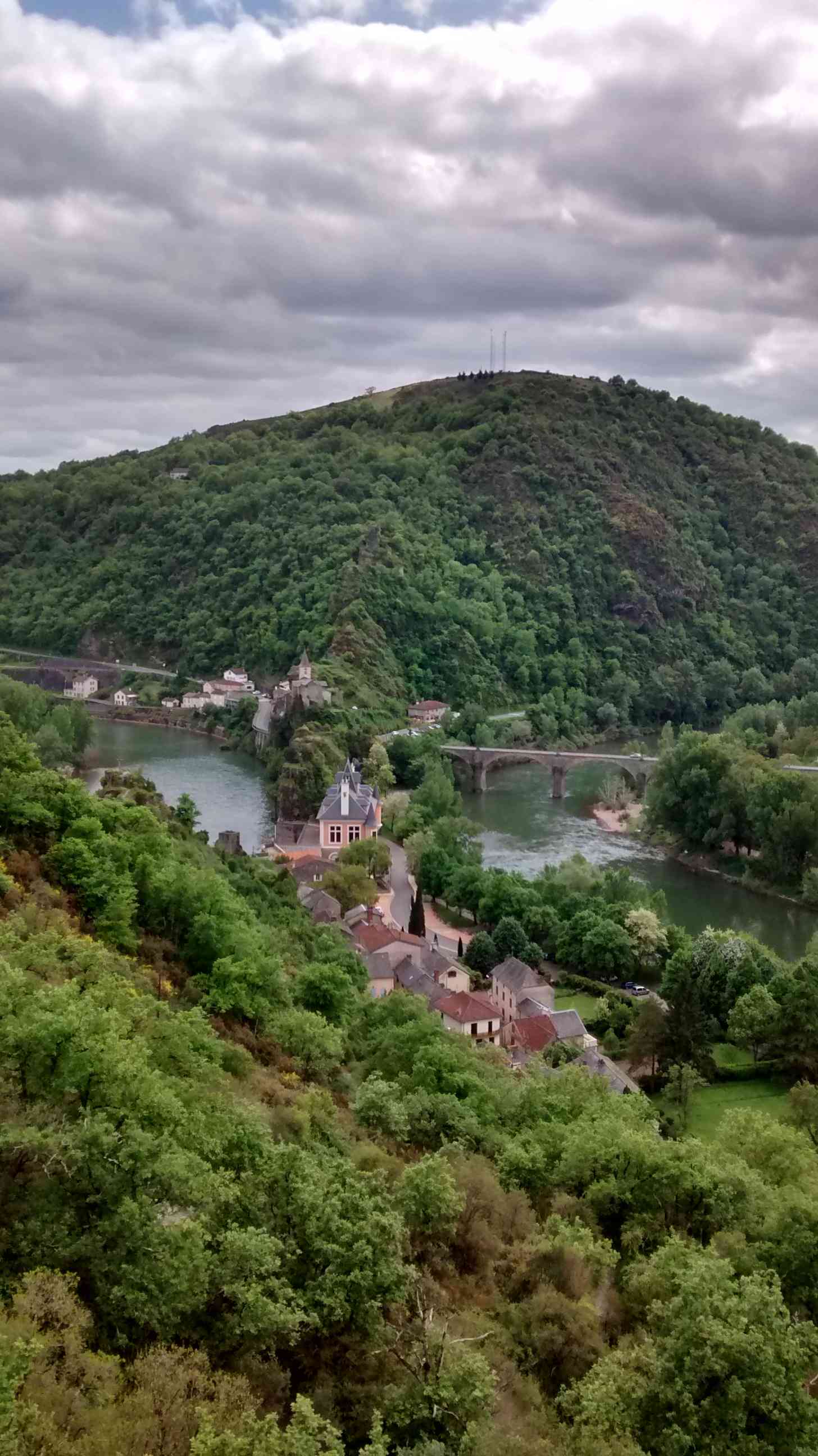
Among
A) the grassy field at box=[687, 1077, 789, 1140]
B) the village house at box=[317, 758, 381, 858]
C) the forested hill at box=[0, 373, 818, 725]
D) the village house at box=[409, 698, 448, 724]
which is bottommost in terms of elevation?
the grassy field at box=[687, 1077, 789, 1140]

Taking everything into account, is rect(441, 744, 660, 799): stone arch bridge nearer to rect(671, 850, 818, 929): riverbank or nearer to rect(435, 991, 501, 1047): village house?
rect(671, 850, 818, 929): riverbank

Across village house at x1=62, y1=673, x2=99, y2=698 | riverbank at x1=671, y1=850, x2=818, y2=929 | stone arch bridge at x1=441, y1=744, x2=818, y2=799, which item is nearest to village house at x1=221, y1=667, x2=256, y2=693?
village house at x1=62, y1=673, x2=99, y2=698

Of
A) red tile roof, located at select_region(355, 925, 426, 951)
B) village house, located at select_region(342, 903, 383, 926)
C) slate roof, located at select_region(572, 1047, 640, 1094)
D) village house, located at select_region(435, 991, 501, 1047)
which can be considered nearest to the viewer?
slate roof, located at select_region(572, 1047, 640, 1094)

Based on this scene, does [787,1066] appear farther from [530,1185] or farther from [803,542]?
[803,542]

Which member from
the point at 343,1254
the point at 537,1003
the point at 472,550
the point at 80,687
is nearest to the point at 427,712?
the point at 472,550

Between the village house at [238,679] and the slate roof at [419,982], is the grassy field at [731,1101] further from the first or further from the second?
the village house at [238,679]

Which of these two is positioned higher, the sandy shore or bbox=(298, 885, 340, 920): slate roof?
bbox=(298, 885, 340, 920): slate roof

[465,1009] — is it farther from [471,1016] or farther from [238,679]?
[238,679]
